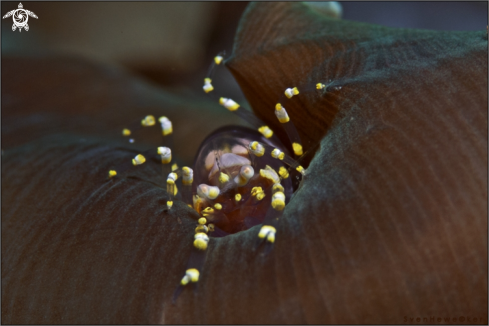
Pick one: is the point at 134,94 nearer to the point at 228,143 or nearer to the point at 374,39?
the point at 228,143

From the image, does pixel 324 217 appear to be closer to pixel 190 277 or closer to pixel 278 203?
pixel 278 203

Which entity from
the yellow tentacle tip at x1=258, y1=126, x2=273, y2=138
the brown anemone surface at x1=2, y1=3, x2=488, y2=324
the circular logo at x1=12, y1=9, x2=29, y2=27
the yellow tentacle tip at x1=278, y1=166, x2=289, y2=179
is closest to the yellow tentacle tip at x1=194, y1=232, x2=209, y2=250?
the brown anemone surface at x1=2, y1=3, x2=488, y2=324

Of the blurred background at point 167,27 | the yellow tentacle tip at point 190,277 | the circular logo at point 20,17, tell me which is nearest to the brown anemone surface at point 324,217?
the yellow tentacle tip at point 190,277

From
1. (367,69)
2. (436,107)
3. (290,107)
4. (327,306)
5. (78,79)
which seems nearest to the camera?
(327,306)

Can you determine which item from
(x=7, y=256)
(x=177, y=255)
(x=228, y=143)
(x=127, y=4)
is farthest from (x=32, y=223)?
(x=127, y=4)

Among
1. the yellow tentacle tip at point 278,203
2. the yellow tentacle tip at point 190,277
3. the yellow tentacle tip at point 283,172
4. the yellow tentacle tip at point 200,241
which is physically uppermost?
the yellow tentacle tip at point 278,203

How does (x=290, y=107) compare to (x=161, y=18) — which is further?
(x=161, y=18)

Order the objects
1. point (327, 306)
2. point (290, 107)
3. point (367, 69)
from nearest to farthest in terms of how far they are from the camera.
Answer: point (327, 306), point (367, 69), point (290, 107)

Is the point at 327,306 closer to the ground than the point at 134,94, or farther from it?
farther from it

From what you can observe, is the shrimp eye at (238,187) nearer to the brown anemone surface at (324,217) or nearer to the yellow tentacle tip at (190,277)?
the brown anemone surface at (324,217)
